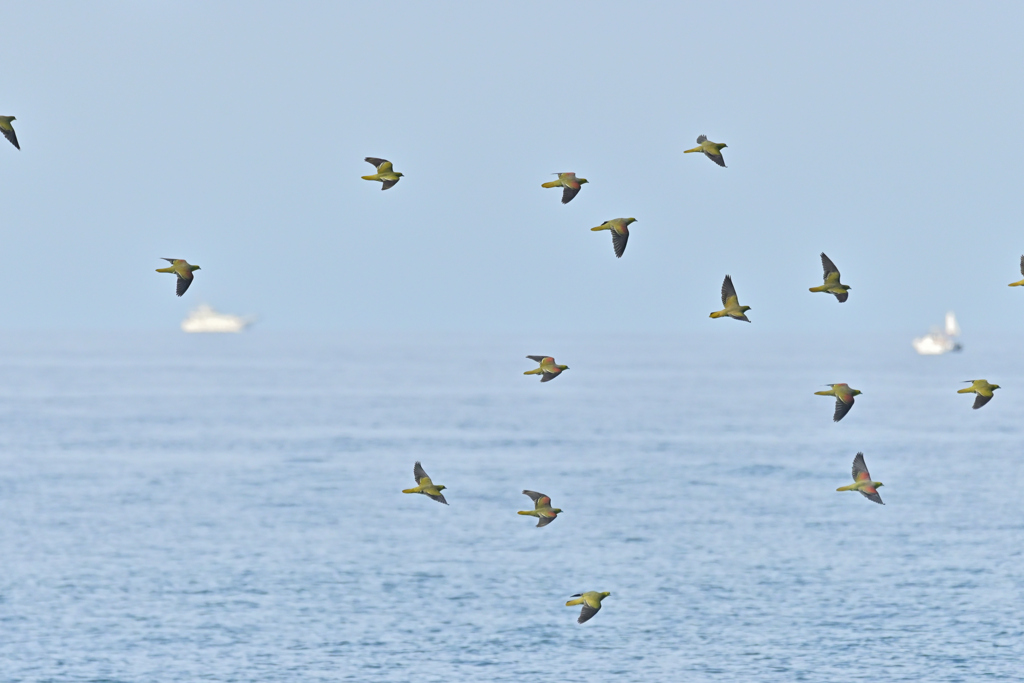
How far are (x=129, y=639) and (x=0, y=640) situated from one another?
4657 millimetres

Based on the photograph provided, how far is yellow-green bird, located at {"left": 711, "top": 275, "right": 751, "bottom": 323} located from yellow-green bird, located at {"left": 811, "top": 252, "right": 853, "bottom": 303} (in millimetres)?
1294

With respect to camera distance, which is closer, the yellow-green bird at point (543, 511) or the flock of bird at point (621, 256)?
the flock of bird at point (621, 256)

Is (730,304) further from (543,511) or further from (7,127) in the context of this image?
(7,127)

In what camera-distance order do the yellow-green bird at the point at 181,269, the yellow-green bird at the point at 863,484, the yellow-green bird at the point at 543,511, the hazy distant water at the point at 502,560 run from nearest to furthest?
the yellow-green bird at the point at 181,269
the yellow-green bird at the point at 543,511
the yellow-green bird at the point at 863,484
the hazy distant water at the point at 502,560

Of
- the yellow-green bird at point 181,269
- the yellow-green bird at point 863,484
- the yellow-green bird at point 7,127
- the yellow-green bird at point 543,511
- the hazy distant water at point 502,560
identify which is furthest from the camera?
the hazy distant water at point 502,560

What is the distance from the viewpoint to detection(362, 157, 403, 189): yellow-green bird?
71.5ft

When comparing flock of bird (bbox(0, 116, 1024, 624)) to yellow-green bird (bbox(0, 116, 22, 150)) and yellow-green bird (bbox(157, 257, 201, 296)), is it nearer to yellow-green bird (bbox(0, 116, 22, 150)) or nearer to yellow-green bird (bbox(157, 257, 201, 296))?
yellow-green bird (bbox(157, 257, 201, 296))

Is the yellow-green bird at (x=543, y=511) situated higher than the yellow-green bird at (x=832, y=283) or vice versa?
the yellow-green bird at (x=832, y=283)

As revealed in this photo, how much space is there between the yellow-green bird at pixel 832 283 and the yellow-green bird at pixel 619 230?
11.0 feet

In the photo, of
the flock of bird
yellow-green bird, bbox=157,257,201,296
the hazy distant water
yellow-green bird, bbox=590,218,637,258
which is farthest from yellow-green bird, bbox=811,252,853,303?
the hazy distant water

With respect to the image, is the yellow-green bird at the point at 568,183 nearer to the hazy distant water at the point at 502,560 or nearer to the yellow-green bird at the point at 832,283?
the yellow-green bird at the point at 832,283

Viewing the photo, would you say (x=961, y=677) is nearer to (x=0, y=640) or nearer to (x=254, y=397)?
(x=0, y=640)

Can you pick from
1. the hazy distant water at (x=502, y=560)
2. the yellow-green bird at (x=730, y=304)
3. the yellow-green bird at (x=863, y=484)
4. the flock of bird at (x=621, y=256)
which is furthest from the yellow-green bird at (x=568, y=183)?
the hazy distant water at (x=502, y=560)

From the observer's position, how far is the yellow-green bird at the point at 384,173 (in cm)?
2178
